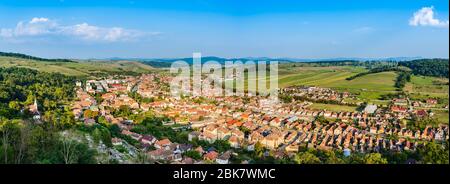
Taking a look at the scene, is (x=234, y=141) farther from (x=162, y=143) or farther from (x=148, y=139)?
(x=148, y=139)

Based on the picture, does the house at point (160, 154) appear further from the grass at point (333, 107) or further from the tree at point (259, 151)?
the grass at point (333, 107)

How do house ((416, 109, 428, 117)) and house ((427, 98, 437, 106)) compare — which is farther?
house ((427, 98, 437, 106))

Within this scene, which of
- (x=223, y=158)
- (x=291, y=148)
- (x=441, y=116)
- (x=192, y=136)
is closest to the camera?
(x=223, y=158)

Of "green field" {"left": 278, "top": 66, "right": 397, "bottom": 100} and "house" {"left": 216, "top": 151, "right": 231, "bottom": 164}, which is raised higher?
"green field" {"left": 278, "top": 66, "right": 397, "bottom": 100}

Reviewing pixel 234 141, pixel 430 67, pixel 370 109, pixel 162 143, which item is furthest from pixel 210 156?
pixel 430 67

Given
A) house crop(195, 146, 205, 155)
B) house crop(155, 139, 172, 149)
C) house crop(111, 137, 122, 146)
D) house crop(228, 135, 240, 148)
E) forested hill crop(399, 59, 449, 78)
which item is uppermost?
forested hill crop(399, 59, 449, 78)

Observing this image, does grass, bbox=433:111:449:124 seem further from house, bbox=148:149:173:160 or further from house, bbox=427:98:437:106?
house, bbox=148:149:173:160

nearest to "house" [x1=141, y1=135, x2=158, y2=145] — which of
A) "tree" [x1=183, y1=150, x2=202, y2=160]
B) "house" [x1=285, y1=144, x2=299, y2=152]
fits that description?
"tree" [x1=183, y1=150, x2=202, y2=160]

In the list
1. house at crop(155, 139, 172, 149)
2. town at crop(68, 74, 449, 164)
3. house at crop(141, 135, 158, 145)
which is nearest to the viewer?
house at crop(155, 139, 172, 149)
